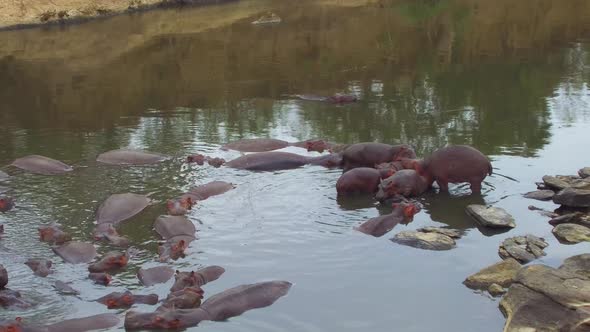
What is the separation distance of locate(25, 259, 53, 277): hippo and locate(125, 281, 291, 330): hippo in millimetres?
1378

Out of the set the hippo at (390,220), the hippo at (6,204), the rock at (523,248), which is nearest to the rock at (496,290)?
the rock at (523,248)

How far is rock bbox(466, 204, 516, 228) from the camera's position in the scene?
28.6 ft

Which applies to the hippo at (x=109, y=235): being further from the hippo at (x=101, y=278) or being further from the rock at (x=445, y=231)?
the rock at (x=445, y=231)

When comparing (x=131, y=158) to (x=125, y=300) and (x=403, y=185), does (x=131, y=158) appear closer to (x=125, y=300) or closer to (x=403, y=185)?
(x=403, y=185)

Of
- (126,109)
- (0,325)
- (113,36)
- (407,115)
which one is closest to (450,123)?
(407,115)

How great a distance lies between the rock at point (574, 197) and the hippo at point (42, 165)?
5.83 meters

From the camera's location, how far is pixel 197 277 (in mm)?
7492

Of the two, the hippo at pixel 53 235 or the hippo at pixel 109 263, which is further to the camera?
the hippo at pixel 53 235

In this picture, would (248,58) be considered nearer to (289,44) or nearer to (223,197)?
(289,44)

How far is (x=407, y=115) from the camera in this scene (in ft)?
44.2

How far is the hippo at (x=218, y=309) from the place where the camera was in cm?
673

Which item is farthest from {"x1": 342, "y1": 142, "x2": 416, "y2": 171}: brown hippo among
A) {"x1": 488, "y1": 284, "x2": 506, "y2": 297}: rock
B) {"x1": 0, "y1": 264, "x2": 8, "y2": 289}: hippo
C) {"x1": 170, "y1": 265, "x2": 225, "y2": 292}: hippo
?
→ {"x1": 0, "y1": 264, "x2": 8, "y2": 289}: hippo

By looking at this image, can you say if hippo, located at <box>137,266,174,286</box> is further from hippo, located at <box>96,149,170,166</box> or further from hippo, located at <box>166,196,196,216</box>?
hippo, located at <box>96,149,170,166</box>

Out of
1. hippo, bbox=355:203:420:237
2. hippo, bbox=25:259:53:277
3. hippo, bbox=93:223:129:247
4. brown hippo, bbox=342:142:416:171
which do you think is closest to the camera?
hippo, bbox=25:259:53:277
